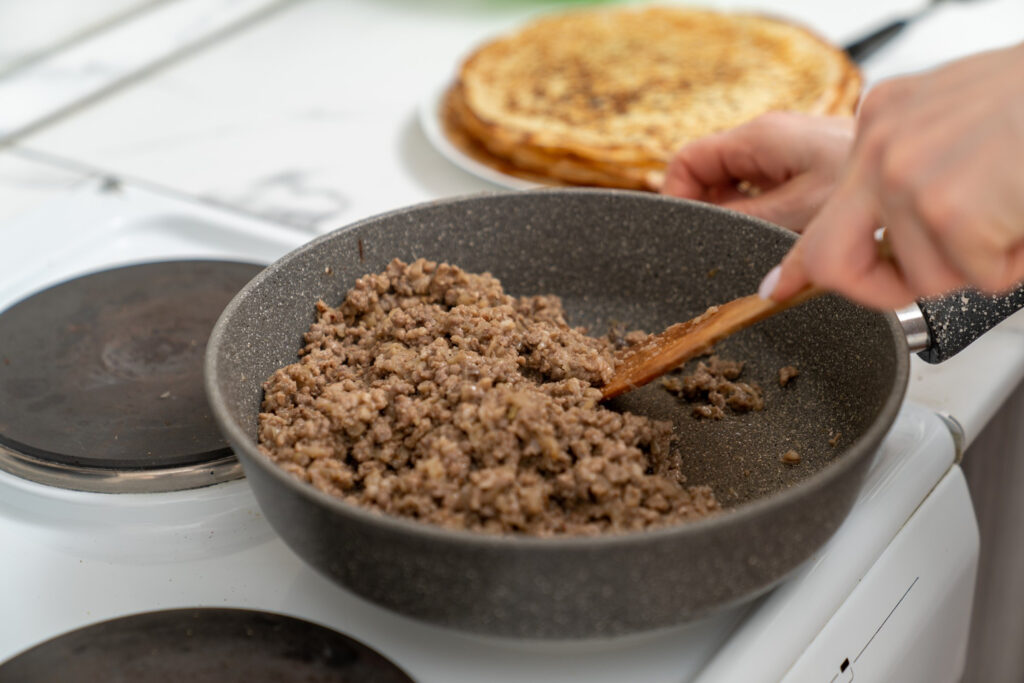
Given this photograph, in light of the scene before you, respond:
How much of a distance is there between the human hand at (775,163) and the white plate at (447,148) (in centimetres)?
22

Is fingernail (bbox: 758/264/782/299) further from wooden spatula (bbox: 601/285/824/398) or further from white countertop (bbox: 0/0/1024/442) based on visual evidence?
white countertop (bbox: 0/0/1024/442)

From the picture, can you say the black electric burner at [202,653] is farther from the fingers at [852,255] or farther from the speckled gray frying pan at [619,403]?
the fingers at [852,255]

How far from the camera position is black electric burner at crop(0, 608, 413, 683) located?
1.99 feet

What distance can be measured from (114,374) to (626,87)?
87 cm

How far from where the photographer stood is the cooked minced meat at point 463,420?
0.64 meters

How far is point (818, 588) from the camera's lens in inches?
26.1

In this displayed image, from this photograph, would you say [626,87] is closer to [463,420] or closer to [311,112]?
[311,112]

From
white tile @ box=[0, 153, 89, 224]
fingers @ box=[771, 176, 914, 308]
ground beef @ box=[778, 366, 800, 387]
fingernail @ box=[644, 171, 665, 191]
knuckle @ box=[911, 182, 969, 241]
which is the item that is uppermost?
knuckle @ box=[911, 182, 969, 241]

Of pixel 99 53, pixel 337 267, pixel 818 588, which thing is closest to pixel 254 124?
pixel 99 53

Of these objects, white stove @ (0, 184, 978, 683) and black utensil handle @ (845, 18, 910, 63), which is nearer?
white stove @ (0, 184, 978, 683)

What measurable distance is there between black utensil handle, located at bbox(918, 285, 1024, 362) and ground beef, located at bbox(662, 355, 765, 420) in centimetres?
14

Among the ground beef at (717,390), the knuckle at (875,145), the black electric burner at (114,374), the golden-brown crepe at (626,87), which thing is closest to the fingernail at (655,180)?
the golden-brown crepe at (626,87)

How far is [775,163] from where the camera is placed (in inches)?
41.0

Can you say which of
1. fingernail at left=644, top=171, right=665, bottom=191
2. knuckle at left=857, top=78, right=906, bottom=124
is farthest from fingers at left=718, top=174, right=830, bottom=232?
knuckle at left=857, top=78, right=906, bottom=124
